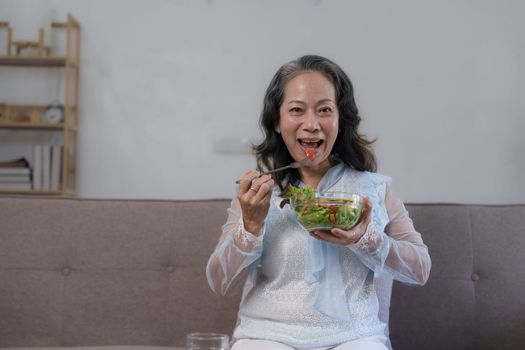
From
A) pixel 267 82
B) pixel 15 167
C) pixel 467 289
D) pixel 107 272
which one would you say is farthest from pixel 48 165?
pixel 467 289

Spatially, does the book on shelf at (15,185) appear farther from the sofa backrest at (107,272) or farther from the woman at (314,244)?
the woman at (314,244)

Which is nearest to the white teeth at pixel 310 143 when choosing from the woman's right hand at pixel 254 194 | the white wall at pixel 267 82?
the woman's right hand at pixel 254 194

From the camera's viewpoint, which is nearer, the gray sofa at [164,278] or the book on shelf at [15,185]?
the gray sofa at [164,278]

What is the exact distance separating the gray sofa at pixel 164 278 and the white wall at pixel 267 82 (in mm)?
2372

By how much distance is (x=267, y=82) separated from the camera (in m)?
4.45

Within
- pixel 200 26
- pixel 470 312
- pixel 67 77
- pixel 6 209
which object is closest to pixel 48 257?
pixel 6 209

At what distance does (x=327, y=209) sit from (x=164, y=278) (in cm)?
77

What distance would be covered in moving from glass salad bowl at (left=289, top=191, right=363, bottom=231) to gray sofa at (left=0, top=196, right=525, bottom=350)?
1.99 feet

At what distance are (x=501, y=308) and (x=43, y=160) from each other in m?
3.13

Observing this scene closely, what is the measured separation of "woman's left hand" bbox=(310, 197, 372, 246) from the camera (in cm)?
144

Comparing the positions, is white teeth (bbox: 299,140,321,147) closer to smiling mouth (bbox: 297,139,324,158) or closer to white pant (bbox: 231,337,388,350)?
smiling mouth (bbox: 297,139,324,158)

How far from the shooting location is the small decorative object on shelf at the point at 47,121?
428cm

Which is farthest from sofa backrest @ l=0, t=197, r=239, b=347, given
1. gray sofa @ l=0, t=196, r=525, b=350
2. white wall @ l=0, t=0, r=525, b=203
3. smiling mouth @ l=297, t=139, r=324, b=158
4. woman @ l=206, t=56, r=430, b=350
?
white wall @ l=0, t=0, r=525, b=203

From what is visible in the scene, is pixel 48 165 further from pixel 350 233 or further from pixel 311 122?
pixel 350 233
